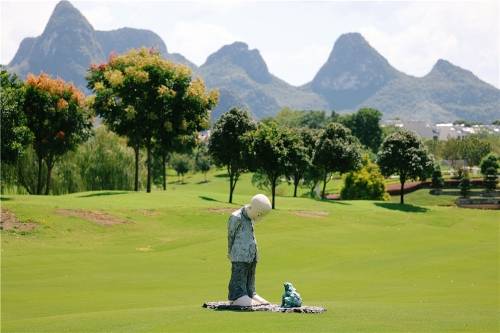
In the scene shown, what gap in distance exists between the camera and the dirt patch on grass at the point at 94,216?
4800 cm

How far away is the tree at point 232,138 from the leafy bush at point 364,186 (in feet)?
95.9

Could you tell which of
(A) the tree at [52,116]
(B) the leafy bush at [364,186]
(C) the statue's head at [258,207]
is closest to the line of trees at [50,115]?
(A) the tree at [52,116]

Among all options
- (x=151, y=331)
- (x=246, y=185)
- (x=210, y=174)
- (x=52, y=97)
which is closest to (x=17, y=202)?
(x=52, y=97)

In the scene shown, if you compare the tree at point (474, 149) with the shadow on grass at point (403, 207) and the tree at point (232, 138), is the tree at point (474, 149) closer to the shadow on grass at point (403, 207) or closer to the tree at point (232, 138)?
the shadow on grass at point (403, 207)

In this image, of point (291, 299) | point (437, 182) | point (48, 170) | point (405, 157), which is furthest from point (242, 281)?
point (437, 182)

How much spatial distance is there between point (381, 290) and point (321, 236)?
67.1 feet

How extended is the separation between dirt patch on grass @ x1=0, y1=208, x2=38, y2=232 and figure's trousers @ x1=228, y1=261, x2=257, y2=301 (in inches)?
1028

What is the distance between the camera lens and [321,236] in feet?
157

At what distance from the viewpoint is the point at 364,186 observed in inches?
3538

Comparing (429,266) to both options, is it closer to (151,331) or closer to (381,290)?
(381,290)

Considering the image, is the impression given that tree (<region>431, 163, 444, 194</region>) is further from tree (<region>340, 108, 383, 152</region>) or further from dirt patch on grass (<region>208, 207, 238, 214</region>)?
tree (<region>340, 108, 383, 152</region>)

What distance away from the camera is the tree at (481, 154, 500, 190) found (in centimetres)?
10569

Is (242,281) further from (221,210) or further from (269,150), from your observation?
(269,150)

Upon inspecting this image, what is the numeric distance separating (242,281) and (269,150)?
39.8 metres
